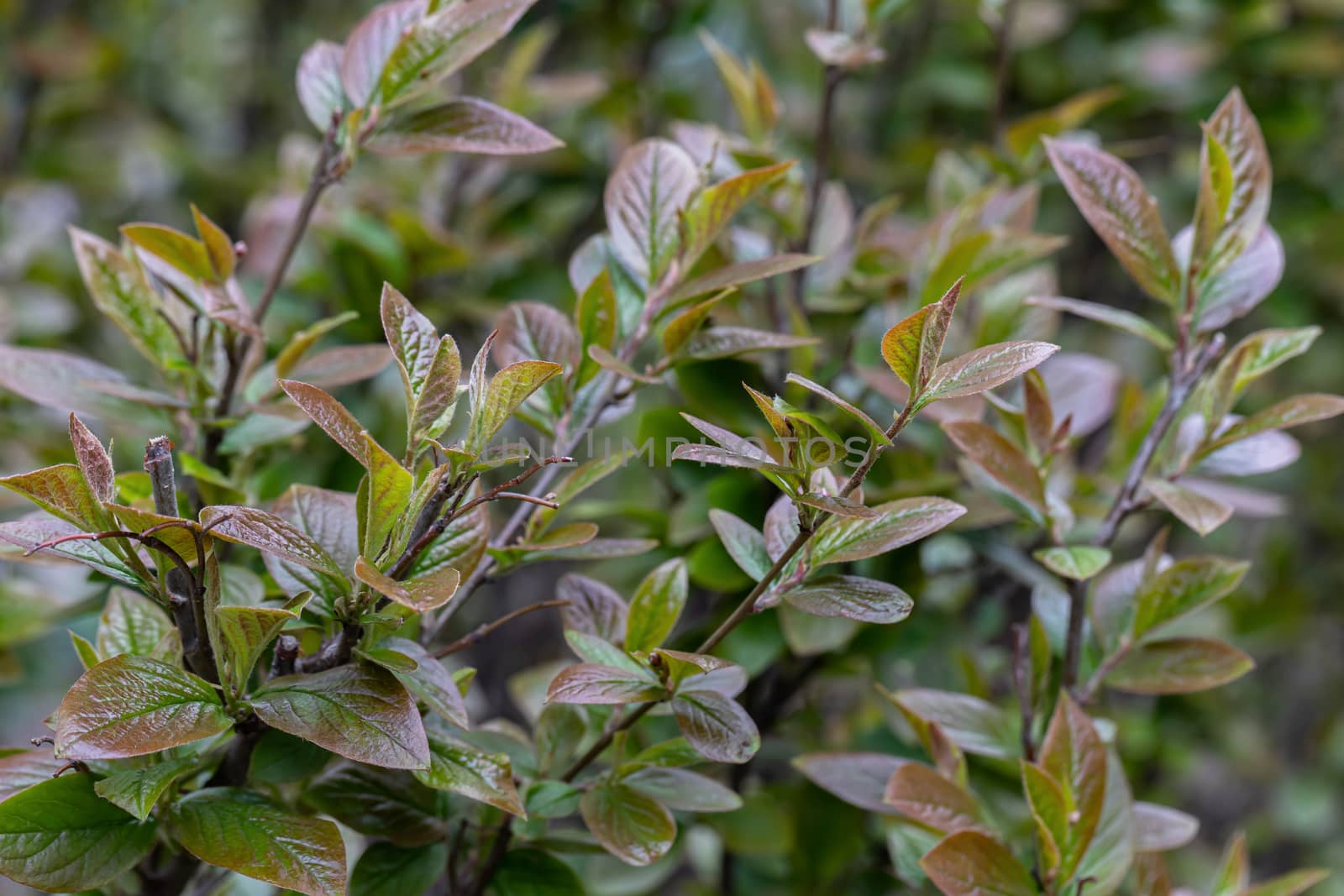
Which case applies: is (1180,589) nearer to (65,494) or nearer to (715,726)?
(715,726)

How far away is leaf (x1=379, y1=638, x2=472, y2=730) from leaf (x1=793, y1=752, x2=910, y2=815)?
23 centimetres

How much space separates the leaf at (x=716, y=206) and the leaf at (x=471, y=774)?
248mm

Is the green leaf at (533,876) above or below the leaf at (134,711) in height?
below

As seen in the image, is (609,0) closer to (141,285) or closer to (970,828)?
(141,285)

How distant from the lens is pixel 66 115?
51.3 inches

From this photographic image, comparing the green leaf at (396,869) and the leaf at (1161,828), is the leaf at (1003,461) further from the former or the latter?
the green leaf at (396,869)

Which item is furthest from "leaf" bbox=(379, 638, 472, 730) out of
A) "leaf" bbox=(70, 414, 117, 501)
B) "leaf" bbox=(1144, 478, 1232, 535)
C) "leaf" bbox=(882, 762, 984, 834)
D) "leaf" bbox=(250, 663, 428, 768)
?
"leaf" bbox=(1144, 478, 1232, 535)

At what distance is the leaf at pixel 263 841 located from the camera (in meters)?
0.38

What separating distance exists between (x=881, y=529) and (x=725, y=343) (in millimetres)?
132

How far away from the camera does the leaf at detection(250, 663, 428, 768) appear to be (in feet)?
1.23

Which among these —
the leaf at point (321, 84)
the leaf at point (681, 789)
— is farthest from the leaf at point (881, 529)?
the leaf at point (321, 84)

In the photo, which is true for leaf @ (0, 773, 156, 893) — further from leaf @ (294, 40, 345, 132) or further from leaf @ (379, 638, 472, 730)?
leaf @ (294, 40, 345, 132)

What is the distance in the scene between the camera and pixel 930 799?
51 centimetres

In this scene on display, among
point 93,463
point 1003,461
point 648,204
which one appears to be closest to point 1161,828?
point 1003,461
